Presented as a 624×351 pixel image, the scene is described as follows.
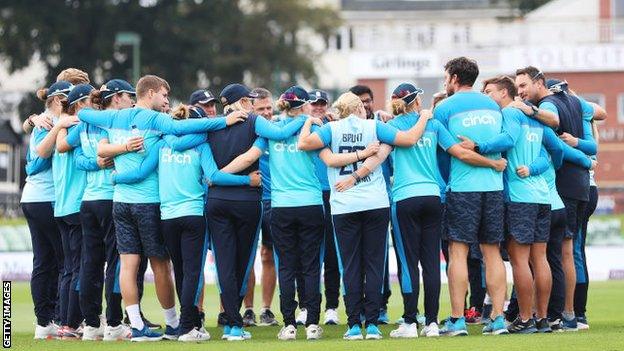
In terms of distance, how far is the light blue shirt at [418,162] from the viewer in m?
13.8

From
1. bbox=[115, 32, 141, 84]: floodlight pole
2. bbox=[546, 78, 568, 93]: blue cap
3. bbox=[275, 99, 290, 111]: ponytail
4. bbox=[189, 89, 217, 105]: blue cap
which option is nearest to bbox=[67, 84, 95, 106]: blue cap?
bbox=[189, 89, 217, 105]: blue cap

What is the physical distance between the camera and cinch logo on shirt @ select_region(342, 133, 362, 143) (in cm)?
1373

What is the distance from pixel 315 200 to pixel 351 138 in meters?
0.69

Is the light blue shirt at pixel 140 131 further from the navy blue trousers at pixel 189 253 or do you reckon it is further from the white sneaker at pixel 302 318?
the white sneaker at pixel 302 318

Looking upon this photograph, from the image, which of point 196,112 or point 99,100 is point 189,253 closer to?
point 196,112

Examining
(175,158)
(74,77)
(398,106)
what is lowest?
(175,158)

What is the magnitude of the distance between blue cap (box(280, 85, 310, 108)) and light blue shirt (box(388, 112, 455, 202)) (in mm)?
883

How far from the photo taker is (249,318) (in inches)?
647

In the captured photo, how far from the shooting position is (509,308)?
50.6 ft

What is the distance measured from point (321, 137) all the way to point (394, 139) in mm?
628

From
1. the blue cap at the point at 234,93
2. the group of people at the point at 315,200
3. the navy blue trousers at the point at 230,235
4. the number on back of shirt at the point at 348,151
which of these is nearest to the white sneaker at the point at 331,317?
the group of people at the point at 315,200

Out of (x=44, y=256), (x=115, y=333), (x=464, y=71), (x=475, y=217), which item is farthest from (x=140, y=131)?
(x=475, y=217)

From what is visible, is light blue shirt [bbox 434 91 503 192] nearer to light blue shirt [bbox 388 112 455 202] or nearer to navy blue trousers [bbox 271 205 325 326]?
light blue shirt [bbox 388 112 455 202]

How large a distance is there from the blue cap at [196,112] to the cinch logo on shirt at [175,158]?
1.72 feet
